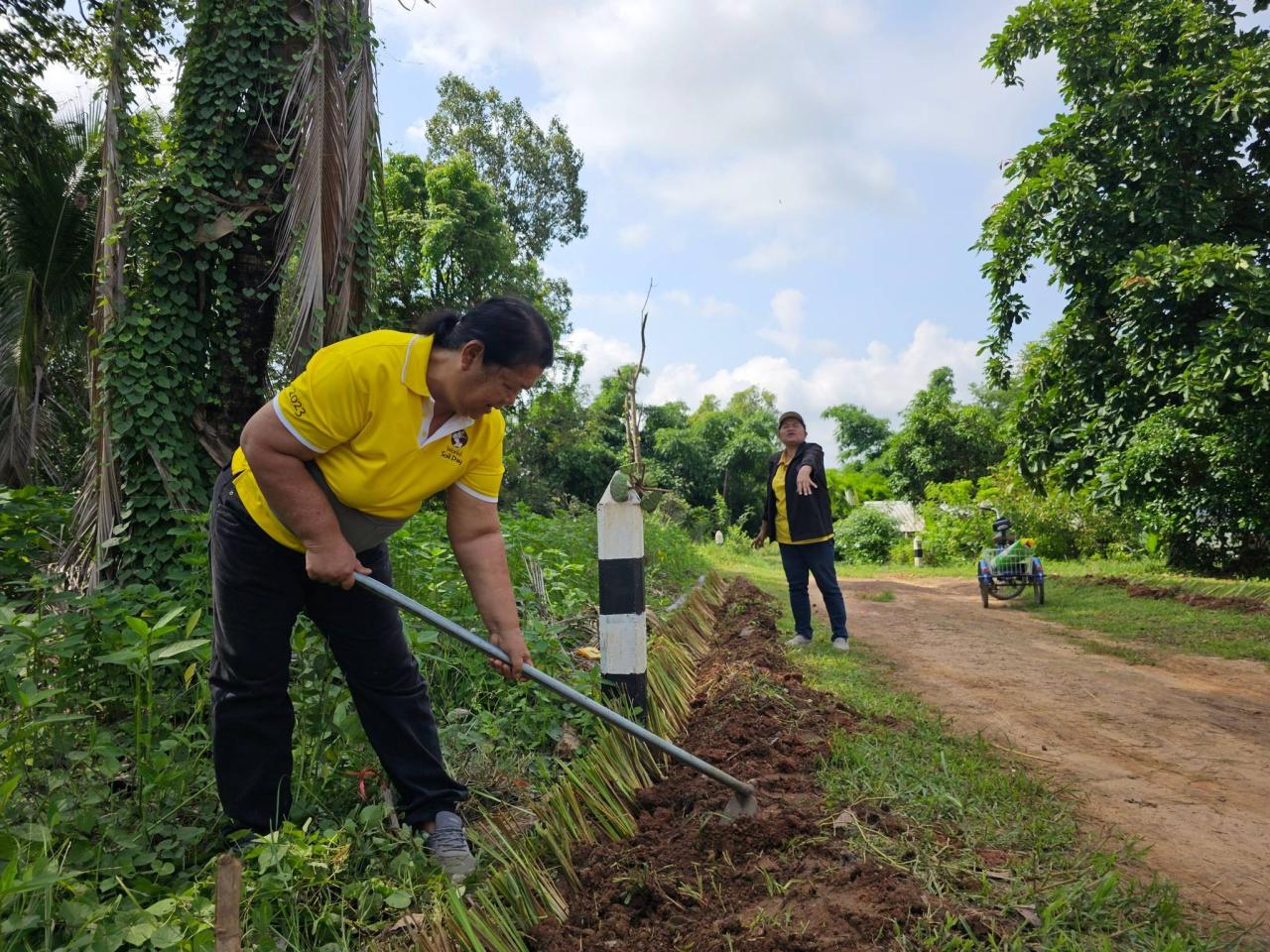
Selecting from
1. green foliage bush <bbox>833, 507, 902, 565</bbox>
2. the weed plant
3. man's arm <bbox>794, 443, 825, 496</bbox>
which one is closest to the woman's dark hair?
the weed plant

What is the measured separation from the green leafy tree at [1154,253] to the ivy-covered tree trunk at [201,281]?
8719 millimetres

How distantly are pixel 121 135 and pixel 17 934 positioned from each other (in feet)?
14.0

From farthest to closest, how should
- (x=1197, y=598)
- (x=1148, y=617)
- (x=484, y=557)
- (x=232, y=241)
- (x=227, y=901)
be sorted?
1. (x=1197, y=598)
2. (x=1148, y=617)
3. (x=232, y=241)
4. (x=484, y=557)
5. (x=227, y=901)

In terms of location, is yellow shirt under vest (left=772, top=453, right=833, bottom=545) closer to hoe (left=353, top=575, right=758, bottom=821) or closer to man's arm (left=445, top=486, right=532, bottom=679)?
hoe (left=353, top=575, right=758, bottom=821)

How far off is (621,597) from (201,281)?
9.98ft

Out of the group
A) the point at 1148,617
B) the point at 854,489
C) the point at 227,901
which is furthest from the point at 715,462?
the point at 227,901

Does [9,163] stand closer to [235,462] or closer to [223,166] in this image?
[223,166]

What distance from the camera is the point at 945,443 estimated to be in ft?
86.3

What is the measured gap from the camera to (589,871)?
227cm

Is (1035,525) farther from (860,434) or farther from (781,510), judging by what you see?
(860,434)

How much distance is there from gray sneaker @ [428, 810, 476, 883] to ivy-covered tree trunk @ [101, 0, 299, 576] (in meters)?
2.65

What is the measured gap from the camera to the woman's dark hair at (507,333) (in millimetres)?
2229

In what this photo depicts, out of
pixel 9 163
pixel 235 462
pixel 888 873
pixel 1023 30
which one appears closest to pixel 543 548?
pixel 235 462

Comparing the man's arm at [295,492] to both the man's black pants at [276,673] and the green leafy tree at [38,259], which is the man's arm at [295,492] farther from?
the green leafy tree at [38,259]
